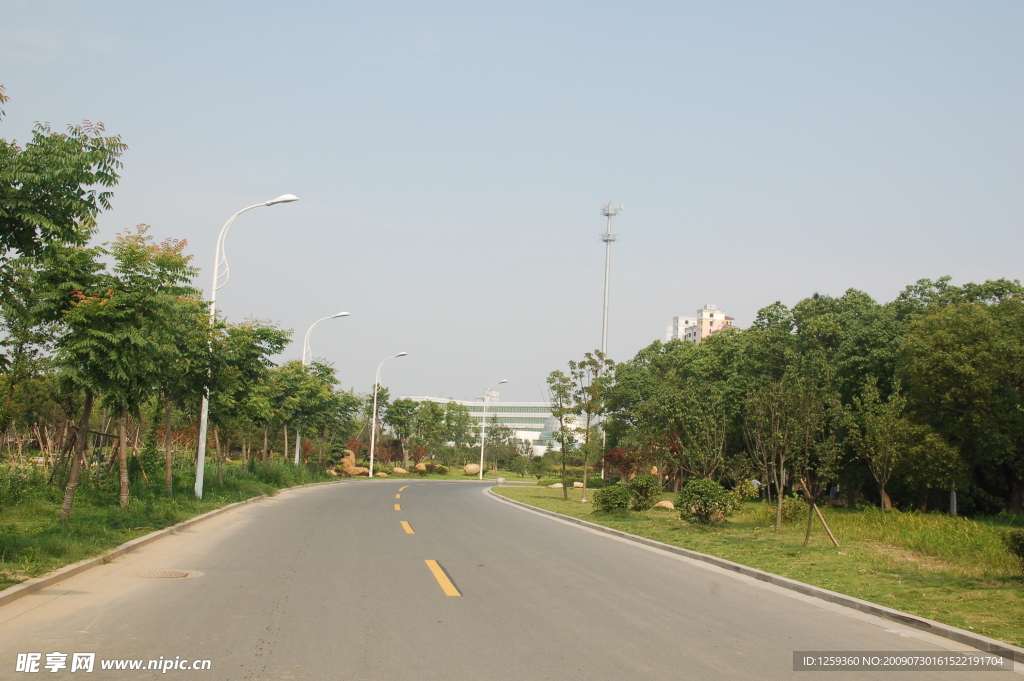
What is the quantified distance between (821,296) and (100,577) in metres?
33.9

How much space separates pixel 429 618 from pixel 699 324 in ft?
506

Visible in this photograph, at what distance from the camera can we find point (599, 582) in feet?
34.3

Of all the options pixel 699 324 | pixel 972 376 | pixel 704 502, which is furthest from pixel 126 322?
pixel 699 324

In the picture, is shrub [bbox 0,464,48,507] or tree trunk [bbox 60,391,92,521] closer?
tree trunk [bbox 60,391,92,521]

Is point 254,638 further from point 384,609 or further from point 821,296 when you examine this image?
point 821,296

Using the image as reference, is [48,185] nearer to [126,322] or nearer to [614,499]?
[126,322]

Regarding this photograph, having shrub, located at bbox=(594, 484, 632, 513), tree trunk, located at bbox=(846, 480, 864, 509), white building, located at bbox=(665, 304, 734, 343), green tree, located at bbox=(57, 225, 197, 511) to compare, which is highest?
white building, located at bbox=(665, 304, 734, 343)

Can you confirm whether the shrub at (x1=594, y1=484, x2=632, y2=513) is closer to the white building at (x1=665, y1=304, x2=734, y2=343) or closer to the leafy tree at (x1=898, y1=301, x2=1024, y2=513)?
the leafy tree at (x1=898, y1=301, x2=1024, y2=513)

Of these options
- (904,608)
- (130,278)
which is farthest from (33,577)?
(904,608)

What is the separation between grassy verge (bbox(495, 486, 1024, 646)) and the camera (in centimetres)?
904

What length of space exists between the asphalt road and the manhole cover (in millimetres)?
47

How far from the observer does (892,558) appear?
1325 centimetres

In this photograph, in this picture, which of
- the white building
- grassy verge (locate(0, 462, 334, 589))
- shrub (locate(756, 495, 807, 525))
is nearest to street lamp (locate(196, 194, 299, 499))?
grassy verge (locate(0, 462, 334, 589))

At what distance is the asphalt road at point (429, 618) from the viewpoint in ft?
19.9
